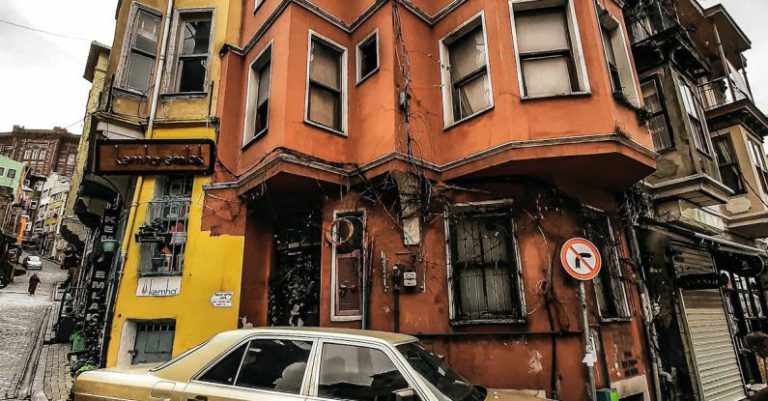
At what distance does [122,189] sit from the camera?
10.5m

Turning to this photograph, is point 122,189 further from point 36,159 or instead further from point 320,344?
point 36,159

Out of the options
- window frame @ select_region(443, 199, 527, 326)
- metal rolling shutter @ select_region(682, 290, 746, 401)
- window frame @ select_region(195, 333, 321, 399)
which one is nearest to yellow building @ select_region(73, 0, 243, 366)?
window frame @ select_region(443, 199, 527, 326)

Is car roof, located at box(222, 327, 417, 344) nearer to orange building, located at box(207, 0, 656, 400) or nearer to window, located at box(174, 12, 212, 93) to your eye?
orange building, located at box(207, 0, 656, 400)

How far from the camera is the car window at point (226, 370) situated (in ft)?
12.1

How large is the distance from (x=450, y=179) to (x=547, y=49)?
10.4 ft

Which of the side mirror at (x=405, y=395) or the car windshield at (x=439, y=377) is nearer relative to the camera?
the side mirror at (x=405, y=395)

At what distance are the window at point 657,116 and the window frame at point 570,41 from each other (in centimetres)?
410

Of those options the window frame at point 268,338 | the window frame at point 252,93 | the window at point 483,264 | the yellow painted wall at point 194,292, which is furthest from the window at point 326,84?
the window frame at point 268,338

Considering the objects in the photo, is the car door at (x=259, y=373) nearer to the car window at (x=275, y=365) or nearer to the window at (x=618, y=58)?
the car window at (x=275, y=365)

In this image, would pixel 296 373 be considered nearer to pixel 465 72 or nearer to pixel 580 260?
pixel 580 260

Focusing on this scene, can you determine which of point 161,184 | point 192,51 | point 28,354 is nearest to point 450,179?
point 161,184

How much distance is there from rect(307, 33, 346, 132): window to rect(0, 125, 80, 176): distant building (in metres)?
72.2

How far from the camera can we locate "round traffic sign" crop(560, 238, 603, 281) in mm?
6121

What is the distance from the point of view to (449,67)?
8641mm
